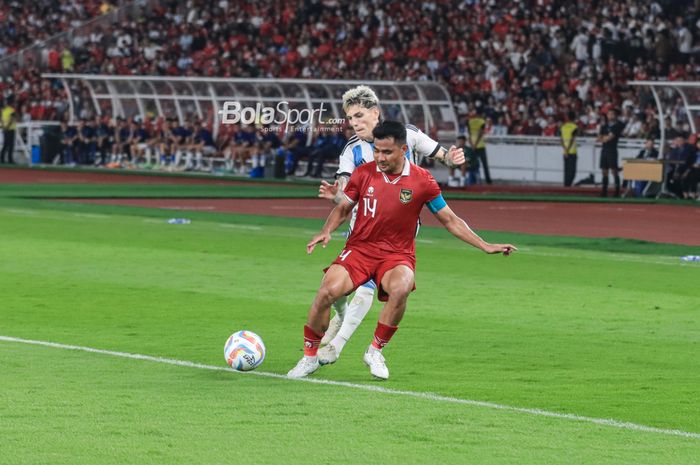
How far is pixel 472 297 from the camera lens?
50.7 ft

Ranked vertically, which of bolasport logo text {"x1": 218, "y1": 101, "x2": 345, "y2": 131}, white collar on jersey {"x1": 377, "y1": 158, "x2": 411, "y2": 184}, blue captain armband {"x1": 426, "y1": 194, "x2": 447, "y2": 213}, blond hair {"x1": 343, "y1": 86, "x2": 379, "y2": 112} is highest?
blond hair {"x1": 343, "y1": 86, "x2": 379, "y2": 112}

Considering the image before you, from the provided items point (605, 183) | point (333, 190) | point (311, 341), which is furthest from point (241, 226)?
point (311, 341)

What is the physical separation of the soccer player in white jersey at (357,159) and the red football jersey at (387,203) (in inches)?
9.4

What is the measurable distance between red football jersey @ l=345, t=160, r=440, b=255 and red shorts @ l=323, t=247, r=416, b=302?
57mm

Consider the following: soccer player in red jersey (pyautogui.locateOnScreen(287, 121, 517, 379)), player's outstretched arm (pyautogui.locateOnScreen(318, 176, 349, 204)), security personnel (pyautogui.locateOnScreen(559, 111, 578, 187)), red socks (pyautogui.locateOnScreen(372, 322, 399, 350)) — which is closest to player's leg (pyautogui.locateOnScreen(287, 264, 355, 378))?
soccer player in red jersey (pyautogui.locateOnScreen(287, 121, 517, 379))

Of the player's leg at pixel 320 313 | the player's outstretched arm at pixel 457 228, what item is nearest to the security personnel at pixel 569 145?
the player's outstretched arm at pixel 457 228

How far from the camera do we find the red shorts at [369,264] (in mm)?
10281

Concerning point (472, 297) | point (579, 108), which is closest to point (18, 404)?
point (472, 297)

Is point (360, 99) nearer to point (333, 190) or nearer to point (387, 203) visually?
point (333, 190)

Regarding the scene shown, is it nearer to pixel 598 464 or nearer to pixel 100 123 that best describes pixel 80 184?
pixel 100 123

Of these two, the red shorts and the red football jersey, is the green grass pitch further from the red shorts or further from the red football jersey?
the red football jersey

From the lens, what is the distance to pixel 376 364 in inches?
398

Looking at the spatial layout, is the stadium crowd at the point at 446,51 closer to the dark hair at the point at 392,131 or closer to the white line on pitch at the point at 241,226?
the white line on pitch at the point at 241,226

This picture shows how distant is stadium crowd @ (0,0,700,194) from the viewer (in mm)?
41625
